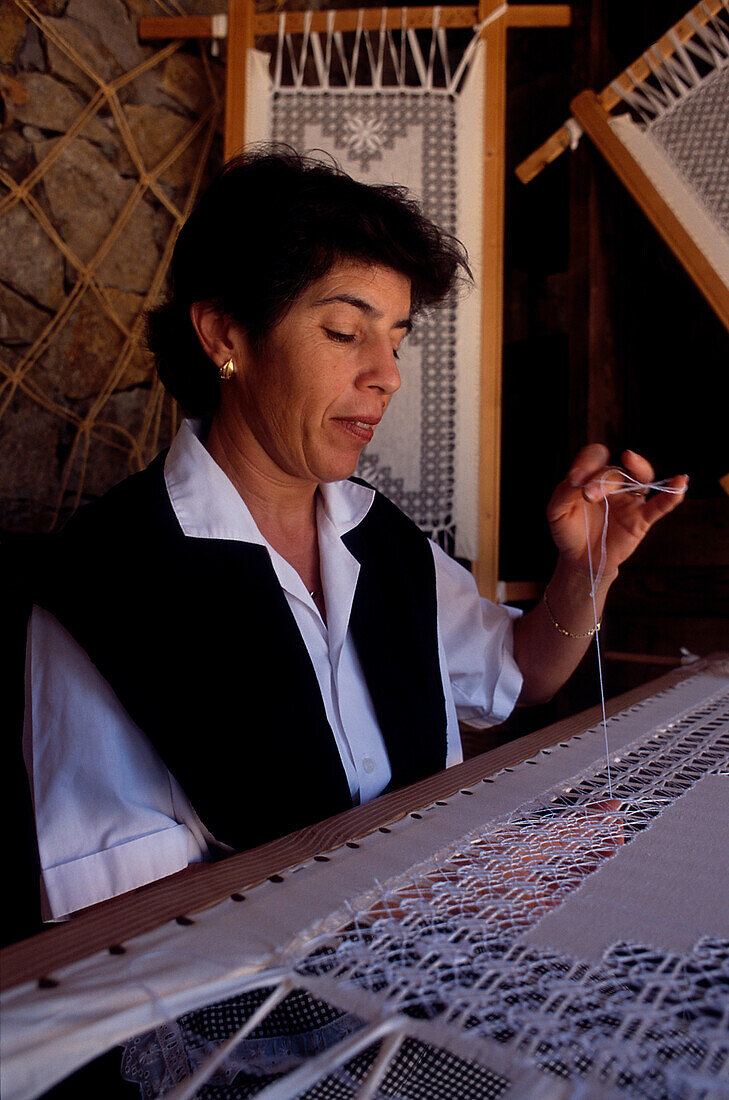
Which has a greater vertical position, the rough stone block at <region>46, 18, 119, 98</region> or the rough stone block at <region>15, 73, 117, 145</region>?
the rough stone block at <region>46, 18, 119, 98</region>

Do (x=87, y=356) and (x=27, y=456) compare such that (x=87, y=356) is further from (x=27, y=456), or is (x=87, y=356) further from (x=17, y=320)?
(x=27, y=456)

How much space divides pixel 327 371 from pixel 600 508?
41cm

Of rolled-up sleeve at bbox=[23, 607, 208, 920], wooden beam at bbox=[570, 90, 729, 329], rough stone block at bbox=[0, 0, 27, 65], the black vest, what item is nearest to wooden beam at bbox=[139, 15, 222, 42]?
rough stone block at bbox=[0, 0, 27, 65]

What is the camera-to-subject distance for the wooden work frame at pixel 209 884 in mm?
443

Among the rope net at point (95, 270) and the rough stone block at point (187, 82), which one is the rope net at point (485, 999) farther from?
the rough stone block at point (187, 82)

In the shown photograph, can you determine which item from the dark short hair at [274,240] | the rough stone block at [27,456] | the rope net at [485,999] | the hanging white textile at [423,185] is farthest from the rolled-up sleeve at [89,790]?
the hanging white textile at [423,185]

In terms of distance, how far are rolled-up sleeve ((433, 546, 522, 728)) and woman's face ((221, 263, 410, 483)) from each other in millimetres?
327

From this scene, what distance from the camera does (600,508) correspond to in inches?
44.1

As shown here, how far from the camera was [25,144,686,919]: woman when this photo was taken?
892 mm

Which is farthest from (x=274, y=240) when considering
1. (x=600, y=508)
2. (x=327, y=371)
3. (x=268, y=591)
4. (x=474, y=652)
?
(x=474, y=652)

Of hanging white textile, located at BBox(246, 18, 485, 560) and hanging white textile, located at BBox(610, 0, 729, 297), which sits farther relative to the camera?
hanging white textile, located at BBox(246, 18, 485, 560)

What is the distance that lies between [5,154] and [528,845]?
5.81 ft

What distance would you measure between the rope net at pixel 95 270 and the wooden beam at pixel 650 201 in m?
0.95

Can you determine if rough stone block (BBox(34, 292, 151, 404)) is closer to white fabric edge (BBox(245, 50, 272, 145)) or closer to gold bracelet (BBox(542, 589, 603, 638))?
white fabric edge (BBox(245, 50, 272, 145))
